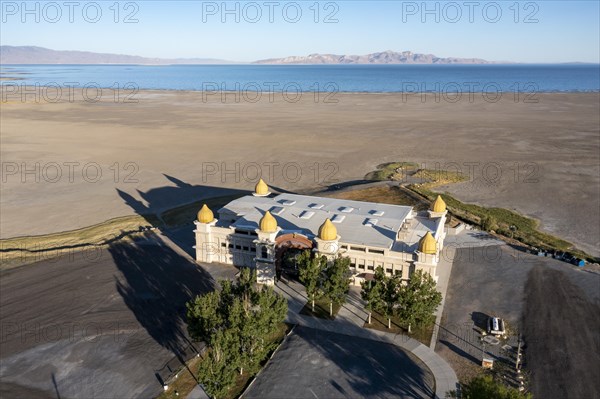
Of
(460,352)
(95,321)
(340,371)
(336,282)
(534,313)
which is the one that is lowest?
(340,371)

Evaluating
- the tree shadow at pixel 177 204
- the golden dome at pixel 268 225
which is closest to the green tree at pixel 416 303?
the golden dome at pixel 268 225

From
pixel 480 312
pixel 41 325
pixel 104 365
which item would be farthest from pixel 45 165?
pixel 480 312

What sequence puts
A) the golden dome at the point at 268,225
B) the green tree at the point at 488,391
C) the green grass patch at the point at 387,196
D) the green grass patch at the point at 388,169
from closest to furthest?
the green tree at the point at 488,391, the golden dome at the point at 268,225, the green grass patch at the point at 387,196, the green grass patch at the point at 388,169

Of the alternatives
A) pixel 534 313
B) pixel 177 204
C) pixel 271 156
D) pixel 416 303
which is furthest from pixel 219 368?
pixel 271 156

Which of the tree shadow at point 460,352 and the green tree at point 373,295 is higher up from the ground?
the green tree at point 373,295

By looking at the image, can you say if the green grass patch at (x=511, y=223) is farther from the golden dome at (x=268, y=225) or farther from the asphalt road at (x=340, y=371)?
the golden dome at (x=268, y=225)

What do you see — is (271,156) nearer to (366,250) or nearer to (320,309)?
(366,250)

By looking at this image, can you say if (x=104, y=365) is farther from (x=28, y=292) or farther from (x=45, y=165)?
(x=45, y=165)
